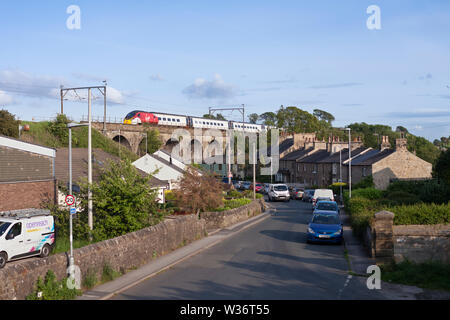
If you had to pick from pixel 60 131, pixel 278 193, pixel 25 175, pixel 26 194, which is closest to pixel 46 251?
pixel 26 194

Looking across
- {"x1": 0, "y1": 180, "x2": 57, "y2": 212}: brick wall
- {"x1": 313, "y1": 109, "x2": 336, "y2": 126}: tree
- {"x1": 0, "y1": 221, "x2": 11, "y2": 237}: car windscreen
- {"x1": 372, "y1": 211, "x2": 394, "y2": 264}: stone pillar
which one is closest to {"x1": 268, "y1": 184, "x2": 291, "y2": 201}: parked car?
{"x1": 0, "y1": 180, "x2": 57, "y2": 212}: brick wall

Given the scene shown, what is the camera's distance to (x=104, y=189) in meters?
19.0

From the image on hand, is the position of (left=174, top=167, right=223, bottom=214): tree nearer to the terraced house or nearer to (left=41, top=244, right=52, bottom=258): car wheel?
(left=41, top=244, right=52, bottom=258): car wheel

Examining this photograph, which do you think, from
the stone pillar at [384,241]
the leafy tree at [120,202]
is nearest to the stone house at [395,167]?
the stone pillar at [384,241]

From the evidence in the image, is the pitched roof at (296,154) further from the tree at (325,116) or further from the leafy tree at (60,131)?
the tree at (325,116)

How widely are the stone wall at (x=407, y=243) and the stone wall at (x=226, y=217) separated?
1297cm

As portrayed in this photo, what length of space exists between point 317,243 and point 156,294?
11721mm

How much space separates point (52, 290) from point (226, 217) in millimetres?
18690

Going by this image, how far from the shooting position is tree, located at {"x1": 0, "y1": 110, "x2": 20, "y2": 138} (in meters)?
40.5

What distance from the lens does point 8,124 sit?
1609 inches

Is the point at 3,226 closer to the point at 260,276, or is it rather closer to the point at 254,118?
the point at 260,276

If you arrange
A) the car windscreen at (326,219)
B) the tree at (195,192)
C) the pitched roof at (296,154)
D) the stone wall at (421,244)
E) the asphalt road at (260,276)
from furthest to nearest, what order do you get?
1. the pitched roof at (296,154)
2. the tree at (195,192)
3. the car windscreen at (326,219)
4. the stone wall at (421,244)
5. the asphalt road at (260,276)

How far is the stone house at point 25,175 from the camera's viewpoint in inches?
838
